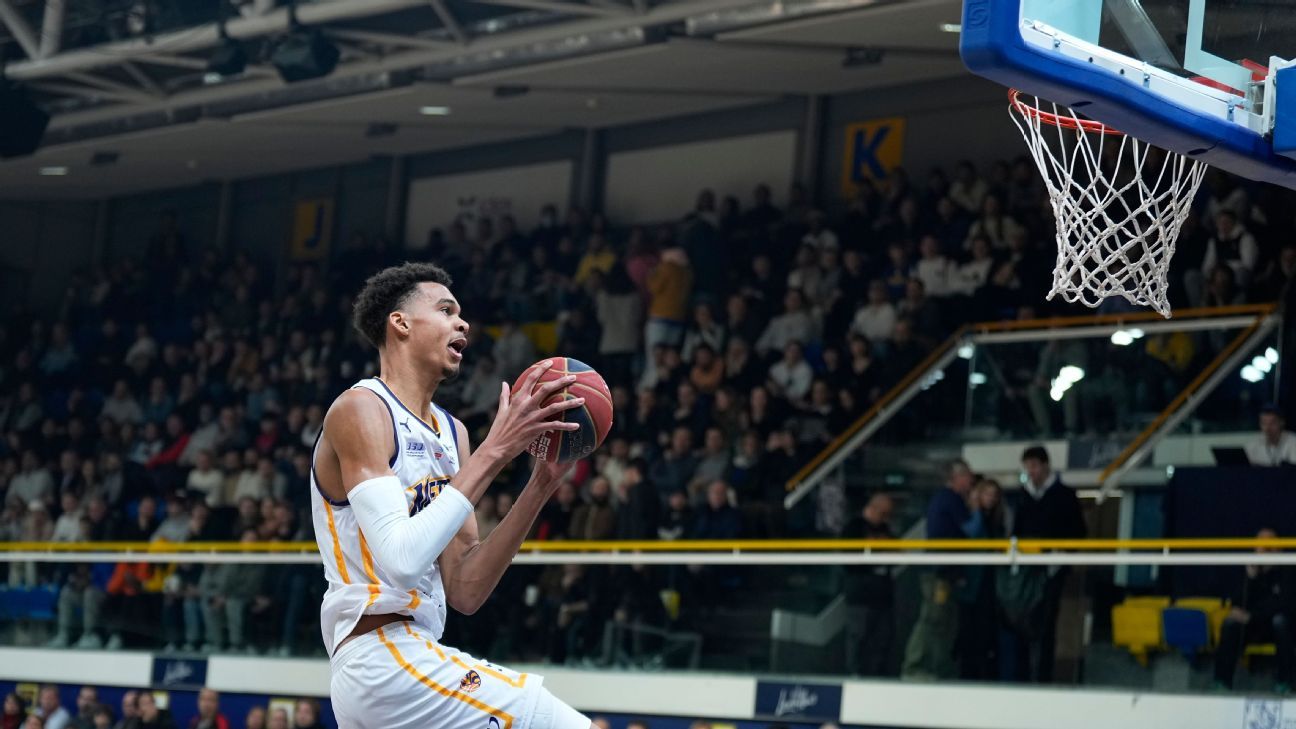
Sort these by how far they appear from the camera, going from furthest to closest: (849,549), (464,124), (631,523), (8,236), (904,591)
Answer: (8,236) → (464,124) → (631,523) → (849,549) → (904,591)

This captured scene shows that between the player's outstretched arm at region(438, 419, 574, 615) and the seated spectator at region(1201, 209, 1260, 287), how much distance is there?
30.0 feet

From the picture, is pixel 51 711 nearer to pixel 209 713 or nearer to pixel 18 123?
pixel 209 713

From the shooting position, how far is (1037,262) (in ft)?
46.5

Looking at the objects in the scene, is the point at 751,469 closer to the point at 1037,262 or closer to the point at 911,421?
the point at 911,421

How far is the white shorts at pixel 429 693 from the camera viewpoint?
4.62m

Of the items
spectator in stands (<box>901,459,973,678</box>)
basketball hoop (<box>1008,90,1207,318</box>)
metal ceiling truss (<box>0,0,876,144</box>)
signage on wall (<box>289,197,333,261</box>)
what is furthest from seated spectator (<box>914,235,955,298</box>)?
signage on wall (<box>289,197,333,261</box>)

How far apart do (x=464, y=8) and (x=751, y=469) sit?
231 inches

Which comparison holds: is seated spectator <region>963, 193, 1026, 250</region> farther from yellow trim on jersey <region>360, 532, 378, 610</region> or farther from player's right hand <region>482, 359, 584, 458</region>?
yellow trim on jersey <region>360, 532, 378, 610</region>

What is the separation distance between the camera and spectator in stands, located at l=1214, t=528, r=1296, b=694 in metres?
9.82

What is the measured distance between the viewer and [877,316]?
14969 millimetres

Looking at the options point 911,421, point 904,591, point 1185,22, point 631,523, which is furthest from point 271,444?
point 1185,22

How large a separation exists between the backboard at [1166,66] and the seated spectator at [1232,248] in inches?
269

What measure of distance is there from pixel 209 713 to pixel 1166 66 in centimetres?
1059

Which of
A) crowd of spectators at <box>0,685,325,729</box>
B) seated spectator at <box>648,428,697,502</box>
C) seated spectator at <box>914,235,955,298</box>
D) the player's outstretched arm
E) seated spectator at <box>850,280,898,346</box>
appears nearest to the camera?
the player's outstretched arm
